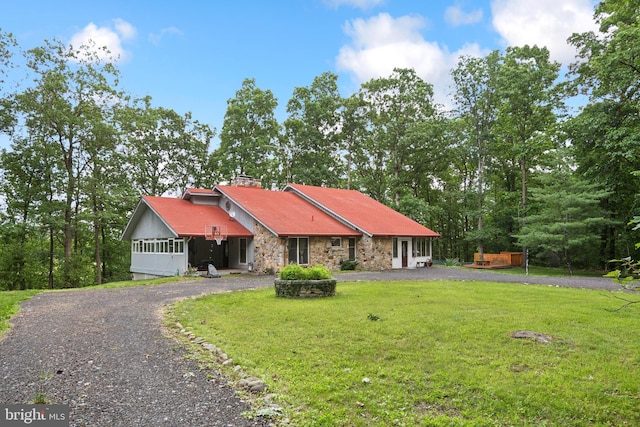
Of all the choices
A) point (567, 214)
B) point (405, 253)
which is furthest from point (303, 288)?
point (567, 214)

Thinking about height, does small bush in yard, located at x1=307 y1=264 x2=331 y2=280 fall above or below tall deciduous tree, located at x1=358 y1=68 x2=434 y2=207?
below

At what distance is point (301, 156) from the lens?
4059cm

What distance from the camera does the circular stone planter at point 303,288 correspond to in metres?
12.1

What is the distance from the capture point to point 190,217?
22.9 meters

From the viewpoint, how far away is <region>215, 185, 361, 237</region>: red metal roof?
22.0 m

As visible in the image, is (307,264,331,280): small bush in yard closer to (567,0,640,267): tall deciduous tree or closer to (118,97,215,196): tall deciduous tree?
(567,0,640,267): tall deciduous tree

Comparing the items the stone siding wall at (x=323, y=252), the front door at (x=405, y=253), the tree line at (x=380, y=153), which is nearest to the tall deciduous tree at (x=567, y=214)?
the tree line at (x=380, y=153)

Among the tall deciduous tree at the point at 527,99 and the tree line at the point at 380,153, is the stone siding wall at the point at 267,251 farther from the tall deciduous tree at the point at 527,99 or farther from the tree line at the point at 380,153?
the tall deciduous tree at the point at 527,99

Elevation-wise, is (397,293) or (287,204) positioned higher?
(287,204)

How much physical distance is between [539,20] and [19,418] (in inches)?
586

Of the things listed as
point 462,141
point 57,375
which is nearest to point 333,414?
point 57,375

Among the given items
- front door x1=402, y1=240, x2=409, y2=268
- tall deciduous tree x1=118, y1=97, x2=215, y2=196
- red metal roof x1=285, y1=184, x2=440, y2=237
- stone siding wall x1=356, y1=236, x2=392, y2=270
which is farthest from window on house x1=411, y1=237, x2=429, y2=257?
tall deciduous tree x1=118, y1=97, x2=215, y2=196

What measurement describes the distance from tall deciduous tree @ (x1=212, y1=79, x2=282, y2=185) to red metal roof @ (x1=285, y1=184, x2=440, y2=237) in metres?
8.73

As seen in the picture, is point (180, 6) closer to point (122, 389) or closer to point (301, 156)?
point (122, 389)
